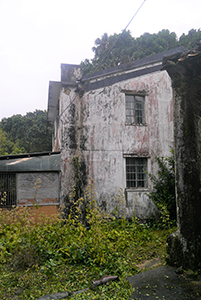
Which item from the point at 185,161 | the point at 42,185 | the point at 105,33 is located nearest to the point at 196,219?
the point at 185,161

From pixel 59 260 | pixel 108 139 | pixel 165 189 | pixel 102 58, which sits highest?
pixel 102 58

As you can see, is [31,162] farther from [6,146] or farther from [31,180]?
[6,146]

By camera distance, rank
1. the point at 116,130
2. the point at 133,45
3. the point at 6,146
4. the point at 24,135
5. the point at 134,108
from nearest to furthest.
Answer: the point at 116,130 < the point at 134,108 < the point at 133,45 < the point at 6,146 < the point at 24,135

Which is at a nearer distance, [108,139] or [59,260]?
[59,260]

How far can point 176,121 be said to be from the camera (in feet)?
17.8

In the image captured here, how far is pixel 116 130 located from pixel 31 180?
3.91 m

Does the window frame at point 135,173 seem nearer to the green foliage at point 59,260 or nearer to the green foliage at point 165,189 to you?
the green foliage at point 165,189

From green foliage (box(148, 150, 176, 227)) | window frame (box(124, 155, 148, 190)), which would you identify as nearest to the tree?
window frame (box(124, 155, 148, 190))

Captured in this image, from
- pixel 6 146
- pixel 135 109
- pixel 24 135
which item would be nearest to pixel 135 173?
pixel 135 109

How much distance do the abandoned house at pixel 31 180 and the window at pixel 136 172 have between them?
9.35 feet

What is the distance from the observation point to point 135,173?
32.1 feet

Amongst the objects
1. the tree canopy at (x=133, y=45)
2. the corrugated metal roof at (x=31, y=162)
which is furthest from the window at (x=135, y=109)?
the tree canopy at (x=133, y=45)

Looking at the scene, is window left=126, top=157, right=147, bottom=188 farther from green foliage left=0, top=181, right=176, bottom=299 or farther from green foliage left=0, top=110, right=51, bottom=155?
green foliage left=0, top=110, right=51, bottom=155

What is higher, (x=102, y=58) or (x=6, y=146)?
(x=102, y=58)
